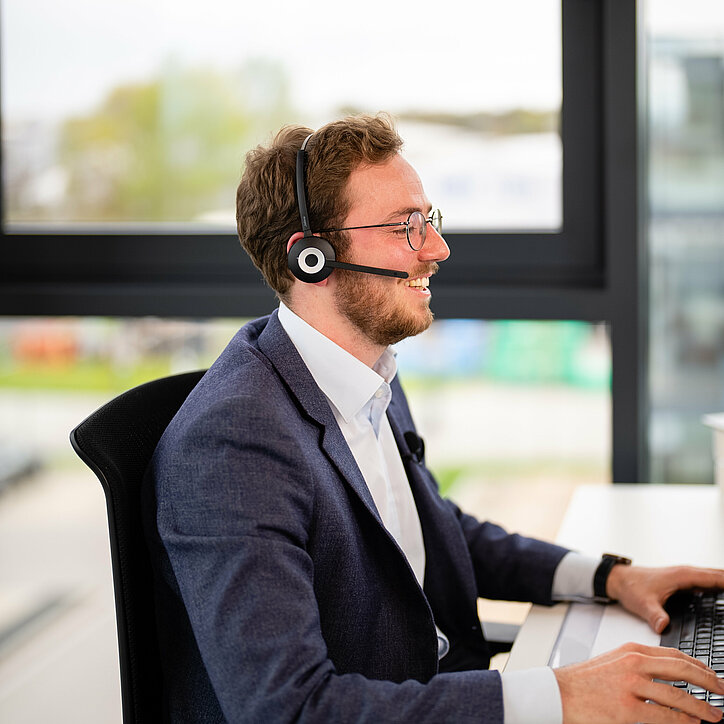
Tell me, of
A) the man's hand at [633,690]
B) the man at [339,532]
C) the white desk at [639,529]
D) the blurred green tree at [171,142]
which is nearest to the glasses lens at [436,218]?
the man at [339,532]

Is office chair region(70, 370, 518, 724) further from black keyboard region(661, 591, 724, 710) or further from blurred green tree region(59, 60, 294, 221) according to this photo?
blurred green tree region(59, 60, 294, 221)

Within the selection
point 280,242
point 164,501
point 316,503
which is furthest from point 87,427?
point 280,242

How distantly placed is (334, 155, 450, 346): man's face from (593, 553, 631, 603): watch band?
0.44m

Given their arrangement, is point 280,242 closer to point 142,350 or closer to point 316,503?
point 316,503

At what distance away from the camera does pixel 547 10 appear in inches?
80.0

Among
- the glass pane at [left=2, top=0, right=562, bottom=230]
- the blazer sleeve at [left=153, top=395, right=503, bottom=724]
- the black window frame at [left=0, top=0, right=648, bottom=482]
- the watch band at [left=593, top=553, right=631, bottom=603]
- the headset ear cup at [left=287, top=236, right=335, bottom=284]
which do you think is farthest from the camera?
the glass pane at [left=2, top=0, right=562, bottom=230]

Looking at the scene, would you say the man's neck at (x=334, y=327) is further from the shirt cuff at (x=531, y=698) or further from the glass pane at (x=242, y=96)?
the glass pane at (x=242, y=96)

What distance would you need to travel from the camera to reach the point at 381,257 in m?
1.33

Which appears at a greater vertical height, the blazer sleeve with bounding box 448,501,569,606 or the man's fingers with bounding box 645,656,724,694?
the man's fingers with bounding box 645,656,724,694

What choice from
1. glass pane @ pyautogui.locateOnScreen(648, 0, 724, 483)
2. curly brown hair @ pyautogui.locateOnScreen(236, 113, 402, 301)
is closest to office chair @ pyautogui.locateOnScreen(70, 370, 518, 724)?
curly brown hair @ pyautogui.locateOnScreen(236, 113, 402, 301)

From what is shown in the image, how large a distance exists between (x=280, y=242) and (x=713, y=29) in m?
1.21

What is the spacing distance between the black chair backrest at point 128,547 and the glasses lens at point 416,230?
Answer: 1.51 ft

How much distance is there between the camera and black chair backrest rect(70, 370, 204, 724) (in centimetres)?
108

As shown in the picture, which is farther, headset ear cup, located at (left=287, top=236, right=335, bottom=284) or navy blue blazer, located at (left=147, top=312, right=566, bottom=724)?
headset ear cup, located at (left=287, top=236, right=335, bottom=284)
